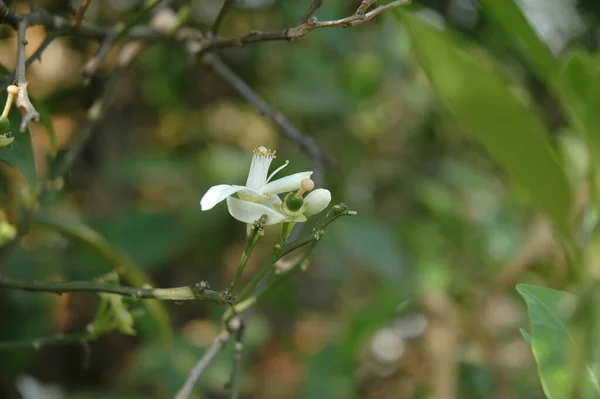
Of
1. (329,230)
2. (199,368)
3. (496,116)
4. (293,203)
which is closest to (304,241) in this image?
(293,203)

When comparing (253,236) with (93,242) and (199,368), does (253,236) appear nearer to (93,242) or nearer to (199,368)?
(199,368)

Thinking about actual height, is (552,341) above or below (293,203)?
below

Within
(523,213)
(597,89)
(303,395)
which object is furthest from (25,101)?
(523,213)

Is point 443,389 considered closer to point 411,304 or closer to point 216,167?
point 411,304

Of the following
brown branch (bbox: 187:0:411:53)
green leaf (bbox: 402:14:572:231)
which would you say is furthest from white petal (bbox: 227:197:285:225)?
green leaf (bbox: 402:14:572:231)

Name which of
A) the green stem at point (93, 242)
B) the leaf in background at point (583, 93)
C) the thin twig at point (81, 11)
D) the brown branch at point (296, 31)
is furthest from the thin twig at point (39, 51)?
the leaf in background at point (583, 93)

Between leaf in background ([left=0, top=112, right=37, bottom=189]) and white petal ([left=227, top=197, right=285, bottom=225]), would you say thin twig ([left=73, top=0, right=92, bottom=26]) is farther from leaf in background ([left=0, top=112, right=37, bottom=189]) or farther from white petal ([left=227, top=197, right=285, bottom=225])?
white petal ([left=227, top=197, right=285, bottom=225])
